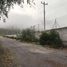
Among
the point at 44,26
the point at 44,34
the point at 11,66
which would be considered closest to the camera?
the point at 11,66

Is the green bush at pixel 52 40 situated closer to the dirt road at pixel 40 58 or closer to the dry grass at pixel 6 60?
the dirt road at pixel 40 58

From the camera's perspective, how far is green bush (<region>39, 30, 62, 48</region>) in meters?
28.0

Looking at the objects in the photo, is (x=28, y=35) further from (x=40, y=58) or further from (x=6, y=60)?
(x=6, y=60)

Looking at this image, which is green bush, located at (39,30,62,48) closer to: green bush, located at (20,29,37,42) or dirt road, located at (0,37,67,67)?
green bush, located at (20,29,37,42)

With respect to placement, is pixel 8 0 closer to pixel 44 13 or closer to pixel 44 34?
pixel 44 34

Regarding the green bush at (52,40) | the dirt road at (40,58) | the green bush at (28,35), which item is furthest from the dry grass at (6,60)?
the green bush at (28,35)

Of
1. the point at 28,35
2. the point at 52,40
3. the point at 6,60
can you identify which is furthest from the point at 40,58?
the point at 28,35

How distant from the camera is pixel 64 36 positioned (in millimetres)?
28422

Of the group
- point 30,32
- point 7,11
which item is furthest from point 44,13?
point 7,11

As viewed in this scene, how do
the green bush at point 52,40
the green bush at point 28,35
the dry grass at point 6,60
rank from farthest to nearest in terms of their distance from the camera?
the green bush at point 28,35 → the green bush at point 52,40 → the dry grass at point 6,60

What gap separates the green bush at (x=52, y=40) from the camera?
28003 mm

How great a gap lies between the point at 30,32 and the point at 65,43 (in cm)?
1291

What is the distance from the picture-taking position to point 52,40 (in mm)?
29000

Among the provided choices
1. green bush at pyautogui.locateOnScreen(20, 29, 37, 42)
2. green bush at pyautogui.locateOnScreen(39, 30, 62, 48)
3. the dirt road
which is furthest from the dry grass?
green bush at pyautogui.locateOnScreen(20, 29, 37, 42)
